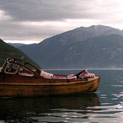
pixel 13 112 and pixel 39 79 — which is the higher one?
pixel 39 79

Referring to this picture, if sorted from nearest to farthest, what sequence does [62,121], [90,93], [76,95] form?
1. [62,121]
2. [76,95]
3. [90,93]

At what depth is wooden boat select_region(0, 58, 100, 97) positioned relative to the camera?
898 inches

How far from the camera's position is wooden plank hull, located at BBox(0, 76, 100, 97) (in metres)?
22.8

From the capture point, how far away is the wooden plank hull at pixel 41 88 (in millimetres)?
22844

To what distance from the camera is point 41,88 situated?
78.3 feet

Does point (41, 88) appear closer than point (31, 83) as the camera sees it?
No

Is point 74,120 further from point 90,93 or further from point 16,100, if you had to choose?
point 90,93

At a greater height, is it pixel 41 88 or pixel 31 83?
pixel 31 83

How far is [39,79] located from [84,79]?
4.95 m

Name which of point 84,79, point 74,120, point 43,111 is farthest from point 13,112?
point 84,79

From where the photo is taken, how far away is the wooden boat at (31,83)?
2281 cm

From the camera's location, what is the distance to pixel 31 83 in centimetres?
2334

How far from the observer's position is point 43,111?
17000 mm

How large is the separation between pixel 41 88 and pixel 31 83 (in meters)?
1.10
